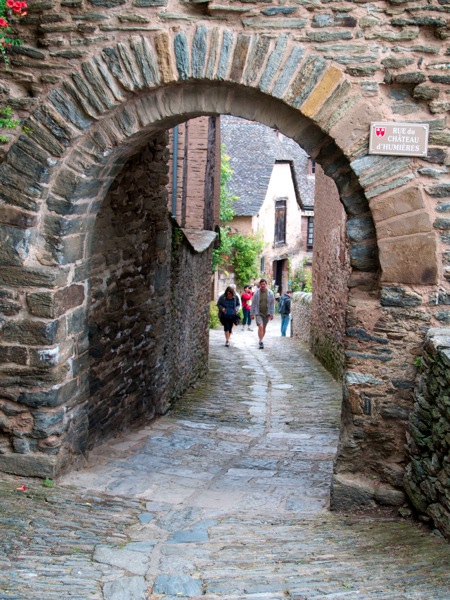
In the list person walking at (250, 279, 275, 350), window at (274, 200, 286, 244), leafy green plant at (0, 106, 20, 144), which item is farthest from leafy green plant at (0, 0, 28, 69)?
window at (274, 200, 286, 244)

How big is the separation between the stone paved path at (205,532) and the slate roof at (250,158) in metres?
22.3

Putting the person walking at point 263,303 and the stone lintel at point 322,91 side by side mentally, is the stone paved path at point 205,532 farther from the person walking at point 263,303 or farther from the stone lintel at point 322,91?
the person walking at point 263,303

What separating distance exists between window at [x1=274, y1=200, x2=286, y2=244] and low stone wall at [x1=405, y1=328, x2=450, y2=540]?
28.1m

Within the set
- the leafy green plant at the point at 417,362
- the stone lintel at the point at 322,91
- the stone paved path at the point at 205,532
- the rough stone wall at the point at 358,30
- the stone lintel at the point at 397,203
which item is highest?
the rough stone wall at the point at 358,30

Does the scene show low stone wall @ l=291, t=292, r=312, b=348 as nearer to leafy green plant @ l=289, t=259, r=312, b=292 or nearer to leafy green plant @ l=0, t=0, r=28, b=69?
leafy green plant @ l=0, t=0, r=28, b=69

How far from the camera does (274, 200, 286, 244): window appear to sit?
3247 centimetres

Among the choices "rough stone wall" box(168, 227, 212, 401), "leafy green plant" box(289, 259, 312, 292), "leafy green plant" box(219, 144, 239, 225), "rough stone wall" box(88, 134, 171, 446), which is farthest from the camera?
"leafy green plant" box(289, 259, 312, 292)

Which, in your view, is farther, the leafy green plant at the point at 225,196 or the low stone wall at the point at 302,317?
the leafy green plant at the point at 225,196

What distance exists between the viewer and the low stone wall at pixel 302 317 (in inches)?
655

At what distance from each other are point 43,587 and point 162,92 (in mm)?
3008

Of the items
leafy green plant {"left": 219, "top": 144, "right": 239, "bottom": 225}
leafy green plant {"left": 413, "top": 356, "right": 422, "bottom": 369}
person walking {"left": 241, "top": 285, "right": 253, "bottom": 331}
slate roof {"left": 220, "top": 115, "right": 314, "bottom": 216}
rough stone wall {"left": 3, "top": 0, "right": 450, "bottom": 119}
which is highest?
slate roof {"left": 220, "top": 115, "right": 314, "bottom": 216}

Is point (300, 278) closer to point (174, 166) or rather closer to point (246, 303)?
point (246, 303)

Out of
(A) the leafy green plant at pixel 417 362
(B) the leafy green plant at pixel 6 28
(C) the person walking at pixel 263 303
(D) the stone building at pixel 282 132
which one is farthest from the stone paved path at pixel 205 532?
(C) the person walking at pixel 263 303

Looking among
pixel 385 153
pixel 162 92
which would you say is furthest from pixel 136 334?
pixel 385 153
